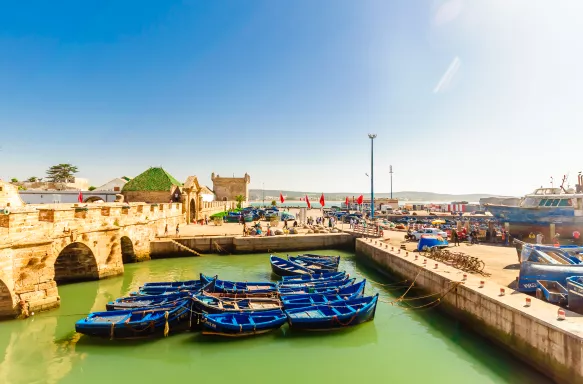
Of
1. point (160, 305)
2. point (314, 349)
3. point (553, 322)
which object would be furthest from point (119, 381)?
point (553, 322)

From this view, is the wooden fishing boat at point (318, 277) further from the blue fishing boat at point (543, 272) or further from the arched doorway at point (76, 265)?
the arched doorway at point (76, 265)

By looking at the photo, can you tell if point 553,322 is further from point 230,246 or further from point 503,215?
→ point 230,246


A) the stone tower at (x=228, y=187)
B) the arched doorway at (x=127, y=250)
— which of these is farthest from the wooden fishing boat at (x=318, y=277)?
the stone tower at (x=228, y=187)

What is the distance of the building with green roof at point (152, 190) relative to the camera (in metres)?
42.1

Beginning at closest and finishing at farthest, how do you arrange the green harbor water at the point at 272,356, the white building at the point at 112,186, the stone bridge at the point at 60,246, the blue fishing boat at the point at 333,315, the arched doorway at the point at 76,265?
1. the green harbor water at the point at 272,356
2. the blue fishing boat at the point at 333,315
3. the stone bridge at the point at 60,246
4. the arched doorway at the point at 76,265
5. the white building at the point at 112,186

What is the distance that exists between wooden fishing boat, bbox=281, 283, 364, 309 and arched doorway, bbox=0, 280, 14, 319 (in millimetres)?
11982

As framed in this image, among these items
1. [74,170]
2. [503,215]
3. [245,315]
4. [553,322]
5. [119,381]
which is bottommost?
[119,381]

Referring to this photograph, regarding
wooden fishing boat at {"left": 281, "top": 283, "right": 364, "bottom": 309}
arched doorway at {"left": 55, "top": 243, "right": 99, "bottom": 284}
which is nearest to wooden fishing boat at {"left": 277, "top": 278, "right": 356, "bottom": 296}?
wooden fishing boat at {"left": 281, "top": 283, "right": 364, "bottom": 309}

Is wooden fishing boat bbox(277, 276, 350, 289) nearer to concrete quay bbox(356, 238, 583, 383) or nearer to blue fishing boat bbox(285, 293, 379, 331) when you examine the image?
blue fishing boat bbox(285, 293, 379, 331)

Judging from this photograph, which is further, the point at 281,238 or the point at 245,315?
the point at 281,238

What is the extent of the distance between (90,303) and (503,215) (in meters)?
32.7

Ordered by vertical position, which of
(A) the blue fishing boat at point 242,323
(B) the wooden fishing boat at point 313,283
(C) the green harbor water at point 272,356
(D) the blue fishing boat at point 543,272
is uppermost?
(D) the blue fishing boat at point 543,272

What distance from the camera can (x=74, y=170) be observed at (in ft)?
251

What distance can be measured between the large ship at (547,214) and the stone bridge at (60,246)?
32.4 meters
